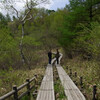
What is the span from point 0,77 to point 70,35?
9.15 metres

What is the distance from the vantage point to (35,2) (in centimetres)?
1605

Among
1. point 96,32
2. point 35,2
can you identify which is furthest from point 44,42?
point 96,32

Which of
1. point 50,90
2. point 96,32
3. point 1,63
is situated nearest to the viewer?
point 50,90

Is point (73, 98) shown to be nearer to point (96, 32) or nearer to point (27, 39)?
point (96, 32)

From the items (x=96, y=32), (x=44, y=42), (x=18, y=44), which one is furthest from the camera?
(x=44, y=42)

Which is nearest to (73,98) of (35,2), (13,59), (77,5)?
(13,59)

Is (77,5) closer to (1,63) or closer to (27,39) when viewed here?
(27,39)

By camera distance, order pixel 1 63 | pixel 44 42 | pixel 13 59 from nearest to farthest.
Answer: pixel 1 63 → pixel 13 59 → pixel 44 42

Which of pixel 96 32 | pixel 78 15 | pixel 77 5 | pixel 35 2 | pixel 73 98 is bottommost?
pixel 73 98

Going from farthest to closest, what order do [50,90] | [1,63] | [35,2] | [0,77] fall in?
1. [35,2]
2. [1,63]
3. [0,77]
4. [50,90]

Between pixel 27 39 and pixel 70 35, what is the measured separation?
5.41 m

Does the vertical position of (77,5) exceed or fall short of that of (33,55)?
it exceeds it

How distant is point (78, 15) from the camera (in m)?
13.5

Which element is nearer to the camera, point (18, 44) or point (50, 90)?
point (50, 90)
